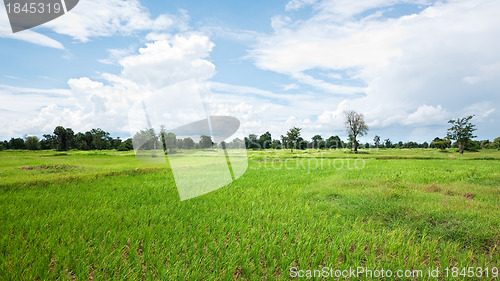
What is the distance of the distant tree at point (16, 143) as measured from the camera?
1394 inches

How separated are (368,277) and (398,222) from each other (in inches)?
127

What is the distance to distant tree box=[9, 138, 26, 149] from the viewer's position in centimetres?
3541

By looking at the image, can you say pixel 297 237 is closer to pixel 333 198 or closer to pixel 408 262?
pixel 408 262

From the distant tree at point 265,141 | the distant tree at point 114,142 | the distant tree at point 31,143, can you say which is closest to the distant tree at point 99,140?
the distant tree at point 114,142

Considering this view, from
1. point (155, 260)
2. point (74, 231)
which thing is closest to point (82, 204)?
point (74, 231)

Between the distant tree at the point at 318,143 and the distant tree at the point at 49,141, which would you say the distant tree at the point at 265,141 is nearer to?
the distant tree at the point at 318,143

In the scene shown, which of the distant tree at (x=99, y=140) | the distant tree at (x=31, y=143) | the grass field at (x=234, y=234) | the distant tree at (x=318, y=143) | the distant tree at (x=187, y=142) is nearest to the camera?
the grass field at (x=234, y=234)

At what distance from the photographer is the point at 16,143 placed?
35969mm

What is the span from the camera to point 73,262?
3738 millimetres

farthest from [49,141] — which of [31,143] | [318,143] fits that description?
[318,143]

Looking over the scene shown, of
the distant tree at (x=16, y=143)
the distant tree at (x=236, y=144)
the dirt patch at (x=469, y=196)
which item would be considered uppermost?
the distant tree at (x=16, y=143)

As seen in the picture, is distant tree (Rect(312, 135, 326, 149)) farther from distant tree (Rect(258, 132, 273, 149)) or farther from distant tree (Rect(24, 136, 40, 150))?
distant tree (Rect(24, 136, 40, 150))

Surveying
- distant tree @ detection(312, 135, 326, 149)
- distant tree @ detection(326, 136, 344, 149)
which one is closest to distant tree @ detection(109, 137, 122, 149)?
distant tree @ detection(312, 135, 326, 149)

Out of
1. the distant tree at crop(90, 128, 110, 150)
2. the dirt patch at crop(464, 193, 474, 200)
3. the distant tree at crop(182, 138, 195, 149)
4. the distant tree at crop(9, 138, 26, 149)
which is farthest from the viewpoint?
the distant tree at crop(90, 128, 110, 150)
